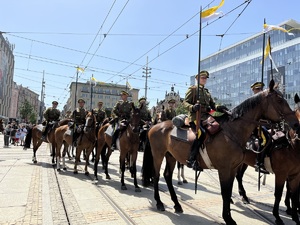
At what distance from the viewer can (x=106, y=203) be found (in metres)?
6.64

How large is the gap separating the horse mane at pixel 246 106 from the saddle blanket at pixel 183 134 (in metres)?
0.99

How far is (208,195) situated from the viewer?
771cm

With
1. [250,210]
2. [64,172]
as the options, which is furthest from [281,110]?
[64,172]

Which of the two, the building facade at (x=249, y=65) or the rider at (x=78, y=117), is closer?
the rider at (x=78, y=117)

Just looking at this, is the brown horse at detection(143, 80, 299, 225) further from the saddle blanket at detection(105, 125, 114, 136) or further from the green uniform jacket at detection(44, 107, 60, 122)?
the green uniform jacket at detection(44, 107, 60, 122)

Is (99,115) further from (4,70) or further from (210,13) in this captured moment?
(4,70)

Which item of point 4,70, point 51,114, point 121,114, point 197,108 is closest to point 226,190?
point 197,108

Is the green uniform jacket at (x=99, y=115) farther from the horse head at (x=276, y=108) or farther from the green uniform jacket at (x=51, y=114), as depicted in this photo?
the horse head at (x=276, y=108)

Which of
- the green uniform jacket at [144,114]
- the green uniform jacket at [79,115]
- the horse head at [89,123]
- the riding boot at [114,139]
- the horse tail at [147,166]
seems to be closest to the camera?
the horse tail at [147,166]

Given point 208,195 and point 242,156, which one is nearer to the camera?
point 242,156

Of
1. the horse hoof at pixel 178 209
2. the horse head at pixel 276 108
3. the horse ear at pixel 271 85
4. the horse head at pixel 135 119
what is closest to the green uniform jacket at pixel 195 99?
the horse head at pixel 276 108

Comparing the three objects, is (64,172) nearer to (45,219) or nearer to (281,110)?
(45,219)

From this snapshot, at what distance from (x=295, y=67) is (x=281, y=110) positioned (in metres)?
67.8

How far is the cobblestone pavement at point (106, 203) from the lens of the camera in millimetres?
5547
